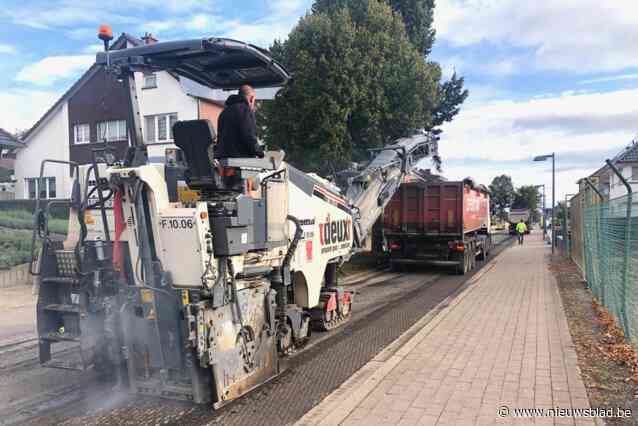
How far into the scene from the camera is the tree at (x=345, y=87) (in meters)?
13.6

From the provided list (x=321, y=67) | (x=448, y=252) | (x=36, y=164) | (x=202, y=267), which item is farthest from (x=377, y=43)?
(x=36, y=164)

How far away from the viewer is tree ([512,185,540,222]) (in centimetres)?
7981

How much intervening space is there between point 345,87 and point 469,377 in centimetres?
961

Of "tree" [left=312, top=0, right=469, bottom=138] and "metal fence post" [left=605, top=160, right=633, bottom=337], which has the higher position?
"tree" [left=312, top=0, right=469, bottom=138]

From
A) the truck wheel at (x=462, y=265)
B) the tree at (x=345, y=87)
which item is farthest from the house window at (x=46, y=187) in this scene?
Result: the truck wheel at (x=462, y=265)

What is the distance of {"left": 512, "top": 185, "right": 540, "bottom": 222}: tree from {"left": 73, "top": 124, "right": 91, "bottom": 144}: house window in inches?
2605

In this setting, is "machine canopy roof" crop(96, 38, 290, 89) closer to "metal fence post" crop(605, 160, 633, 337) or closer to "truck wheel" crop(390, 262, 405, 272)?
"metal fence post" crop(605, 160, 633, 337)

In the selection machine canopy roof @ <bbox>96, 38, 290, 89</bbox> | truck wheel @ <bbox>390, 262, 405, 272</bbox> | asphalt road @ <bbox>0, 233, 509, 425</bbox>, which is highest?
machine canopy roof @ <bbox>96, 38, 290, 89</bbox>

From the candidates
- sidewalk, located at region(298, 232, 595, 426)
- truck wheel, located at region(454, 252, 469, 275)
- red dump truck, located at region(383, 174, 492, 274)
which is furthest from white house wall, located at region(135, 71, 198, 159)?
sidewalk, located at region(298, 232, 595, 426)

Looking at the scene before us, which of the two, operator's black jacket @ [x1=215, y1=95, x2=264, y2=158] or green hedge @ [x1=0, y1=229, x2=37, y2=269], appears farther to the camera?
green hedge @ [x1=0, y1=229, x2=37, y2=269]

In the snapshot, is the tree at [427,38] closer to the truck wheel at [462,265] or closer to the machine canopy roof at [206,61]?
the truck wheel at [462,265]

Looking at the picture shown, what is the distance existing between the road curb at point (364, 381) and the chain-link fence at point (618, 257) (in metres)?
2.55

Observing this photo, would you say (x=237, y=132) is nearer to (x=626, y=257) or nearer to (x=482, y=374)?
(x=482, y=374)

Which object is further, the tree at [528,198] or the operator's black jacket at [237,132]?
the tree at [528,198]
